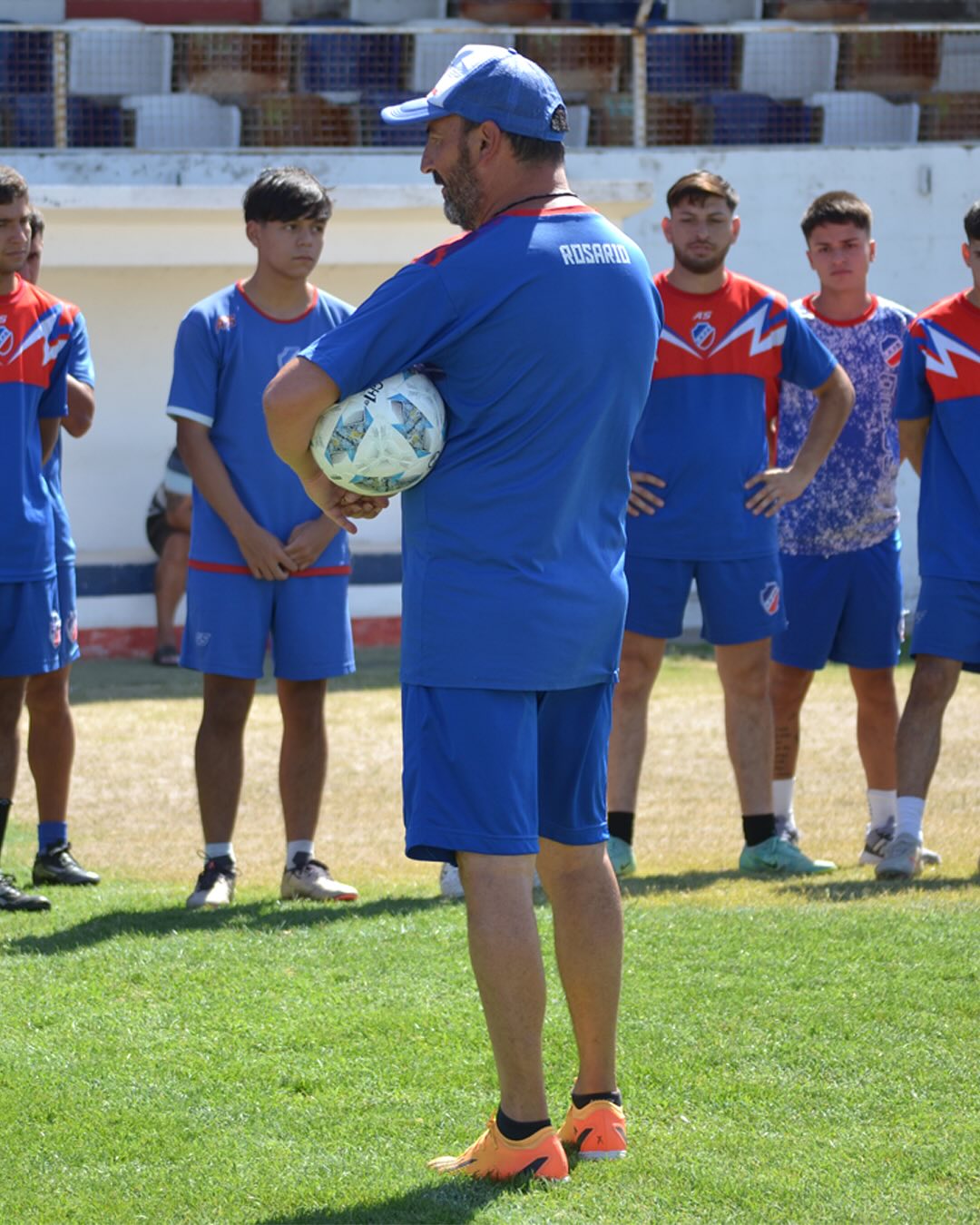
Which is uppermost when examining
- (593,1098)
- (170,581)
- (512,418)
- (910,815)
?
(512,418)

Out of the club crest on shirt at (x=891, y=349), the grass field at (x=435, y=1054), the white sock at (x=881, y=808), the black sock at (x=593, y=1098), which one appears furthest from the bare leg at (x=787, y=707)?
the black sock at (x=593, y=1098)

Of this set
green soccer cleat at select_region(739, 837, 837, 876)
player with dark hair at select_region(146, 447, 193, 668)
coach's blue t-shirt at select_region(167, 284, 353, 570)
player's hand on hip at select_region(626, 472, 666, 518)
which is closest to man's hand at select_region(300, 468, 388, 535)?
coach's blue t-shirt at select_region(167, 284, 353, 570)

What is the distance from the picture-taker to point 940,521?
6.53 meters

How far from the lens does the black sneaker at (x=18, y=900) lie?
20.1 feet

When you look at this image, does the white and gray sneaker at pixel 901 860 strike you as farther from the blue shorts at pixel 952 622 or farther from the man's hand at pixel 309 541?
the man's hand at pixel 309 541

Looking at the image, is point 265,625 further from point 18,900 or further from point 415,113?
point 415,113

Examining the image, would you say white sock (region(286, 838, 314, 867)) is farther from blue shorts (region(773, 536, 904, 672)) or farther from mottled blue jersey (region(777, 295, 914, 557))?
mottled blue jersey (region(777, 295, 914, 557))

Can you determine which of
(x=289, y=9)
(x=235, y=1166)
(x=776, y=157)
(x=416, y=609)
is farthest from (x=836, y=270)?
(x=289, y=9)

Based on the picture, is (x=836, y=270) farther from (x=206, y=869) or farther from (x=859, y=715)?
(x=206, y=869)

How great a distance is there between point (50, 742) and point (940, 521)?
3.38 metres

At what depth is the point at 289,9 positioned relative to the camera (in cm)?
2272

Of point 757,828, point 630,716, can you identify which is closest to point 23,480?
point 630,716

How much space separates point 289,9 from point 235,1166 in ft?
69.0

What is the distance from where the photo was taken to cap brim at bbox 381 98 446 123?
359cm
